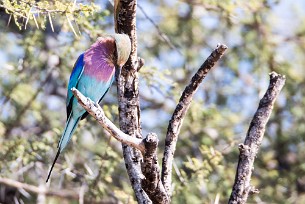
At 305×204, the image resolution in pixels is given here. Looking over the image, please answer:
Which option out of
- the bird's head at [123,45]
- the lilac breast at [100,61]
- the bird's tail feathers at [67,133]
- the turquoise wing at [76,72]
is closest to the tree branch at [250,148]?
the bird's head at [123,45]

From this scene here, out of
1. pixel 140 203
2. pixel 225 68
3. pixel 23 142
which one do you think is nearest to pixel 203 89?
pixel 225 68

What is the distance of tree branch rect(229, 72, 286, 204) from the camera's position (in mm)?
3375

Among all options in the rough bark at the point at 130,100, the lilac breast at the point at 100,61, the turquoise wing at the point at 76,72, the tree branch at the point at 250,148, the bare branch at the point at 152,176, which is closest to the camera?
the bare branch at the point at 152,176

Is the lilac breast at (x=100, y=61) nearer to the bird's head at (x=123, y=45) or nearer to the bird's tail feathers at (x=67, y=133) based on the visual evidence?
the bird's tail feathers at (x=67, y=133)

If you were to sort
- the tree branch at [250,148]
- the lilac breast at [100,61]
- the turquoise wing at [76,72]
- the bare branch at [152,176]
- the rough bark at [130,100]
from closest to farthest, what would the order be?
the bare branch at [152,176] → the rough bark at [130,100] → the tree branch at [250,148] → the lilac breast at [100,61] → the turquoise wing at [76,72]

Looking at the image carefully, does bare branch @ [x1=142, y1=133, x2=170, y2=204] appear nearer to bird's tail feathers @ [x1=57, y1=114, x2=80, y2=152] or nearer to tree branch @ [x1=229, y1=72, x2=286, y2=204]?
tree branch @ [x1=229, y1=72, x2=286, y2=204]

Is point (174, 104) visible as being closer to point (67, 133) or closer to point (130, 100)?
point (67, 133)

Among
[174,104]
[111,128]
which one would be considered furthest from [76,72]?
[174,104]

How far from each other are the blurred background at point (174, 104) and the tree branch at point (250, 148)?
86 centimetres

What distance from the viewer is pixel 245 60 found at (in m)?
7.14

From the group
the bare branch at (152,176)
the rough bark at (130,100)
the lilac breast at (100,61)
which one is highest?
the lilac breast at (100,61)

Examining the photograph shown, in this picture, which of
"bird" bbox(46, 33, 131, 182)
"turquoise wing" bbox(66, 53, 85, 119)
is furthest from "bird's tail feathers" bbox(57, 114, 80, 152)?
"turquoise wing" bbox(66, 53, 85, 119)

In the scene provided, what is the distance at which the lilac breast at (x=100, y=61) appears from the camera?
3924 mm

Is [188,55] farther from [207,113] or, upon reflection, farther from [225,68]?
[207,113]
